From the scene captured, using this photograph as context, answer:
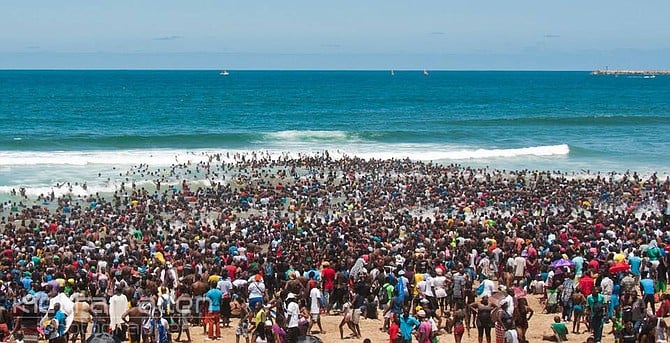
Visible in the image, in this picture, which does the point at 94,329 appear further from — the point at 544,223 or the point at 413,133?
the point at 413,133

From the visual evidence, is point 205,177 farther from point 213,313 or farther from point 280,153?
point 213,313

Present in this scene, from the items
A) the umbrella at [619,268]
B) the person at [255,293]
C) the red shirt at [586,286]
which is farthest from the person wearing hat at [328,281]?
the umbrella at [619,268]

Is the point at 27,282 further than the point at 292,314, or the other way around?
the point at 27,282

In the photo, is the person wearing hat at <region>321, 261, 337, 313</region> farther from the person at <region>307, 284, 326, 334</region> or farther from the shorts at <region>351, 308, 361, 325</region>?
the shorts at <region>351, 308, 361, 325</region>

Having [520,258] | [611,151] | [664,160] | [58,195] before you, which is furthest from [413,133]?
[520,258]

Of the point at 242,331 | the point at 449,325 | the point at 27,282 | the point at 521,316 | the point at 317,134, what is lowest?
the point at 449,325

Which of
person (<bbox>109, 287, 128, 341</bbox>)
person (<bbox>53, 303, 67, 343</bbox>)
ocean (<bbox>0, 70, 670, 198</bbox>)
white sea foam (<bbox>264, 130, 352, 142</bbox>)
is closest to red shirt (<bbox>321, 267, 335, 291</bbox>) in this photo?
person (<bbox>109, 287, 128, 341</bbox>)

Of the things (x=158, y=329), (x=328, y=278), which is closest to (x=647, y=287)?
(x=328, y=278)
